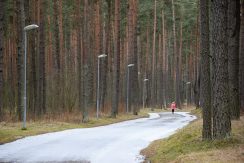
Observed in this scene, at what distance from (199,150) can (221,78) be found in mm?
2156

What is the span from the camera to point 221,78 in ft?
45.5

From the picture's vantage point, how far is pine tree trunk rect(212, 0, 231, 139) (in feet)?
45.2

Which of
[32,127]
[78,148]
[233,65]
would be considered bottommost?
[78,148]

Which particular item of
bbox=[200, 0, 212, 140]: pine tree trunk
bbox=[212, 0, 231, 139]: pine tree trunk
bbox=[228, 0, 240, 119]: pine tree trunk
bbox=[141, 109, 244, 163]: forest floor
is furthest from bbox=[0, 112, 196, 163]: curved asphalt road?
bbox=[228, 0, 240, 119]: pine tree trunk

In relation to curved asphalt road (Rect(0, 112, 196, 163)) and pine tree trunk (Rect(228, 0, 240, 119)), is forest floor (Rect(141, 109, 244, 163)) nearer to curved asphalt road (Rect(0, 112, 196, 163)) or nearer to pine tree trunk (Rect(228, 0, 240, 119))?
curved asphalt road (Rect(0, 112, 196, 163))

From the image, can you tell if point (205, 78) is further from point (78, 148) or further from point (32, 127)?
point (32, 127)

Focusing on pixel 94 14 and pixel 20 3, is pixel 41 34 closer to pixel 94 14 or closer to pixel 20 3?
pixel 20 3

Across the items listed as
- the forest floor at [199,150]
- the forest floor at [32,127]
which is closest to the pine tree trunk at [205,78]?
the forest floor at [199,150]

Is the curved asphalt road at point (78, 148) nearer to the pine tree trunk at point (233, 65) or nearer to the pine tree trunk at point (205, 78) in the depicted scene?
the pine tree trunk at point (205, 78)

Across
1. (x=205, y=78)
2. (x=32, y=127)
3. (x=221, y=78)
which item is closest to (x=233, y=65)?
(x=205, y=78)

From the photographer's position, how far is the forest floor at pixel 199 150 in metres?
11.5

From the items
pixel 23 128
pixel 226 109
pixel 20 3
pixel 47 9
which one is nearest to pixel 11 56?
pixel 47 9

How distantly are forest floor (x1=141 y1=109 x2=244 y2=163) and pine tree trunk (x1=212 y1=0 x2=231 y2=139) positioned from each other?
409mm

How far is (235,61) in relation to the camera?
66.9 ft
